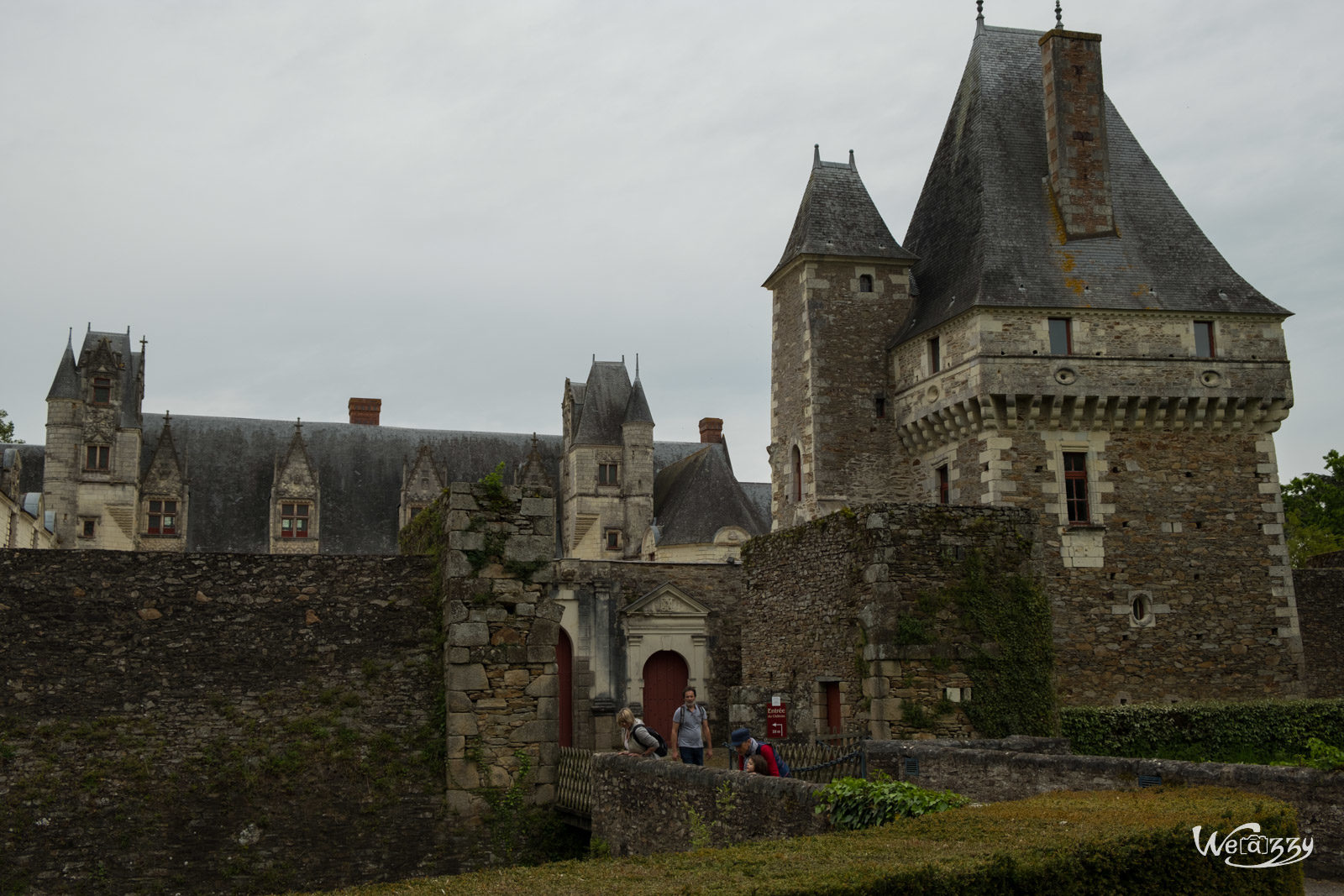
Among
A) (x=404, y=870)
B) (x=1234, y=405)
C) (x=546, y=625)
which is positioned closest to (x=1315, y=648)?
(x=1234, y=405)

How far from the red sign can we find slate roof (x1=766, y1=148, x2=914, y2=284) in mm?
9159

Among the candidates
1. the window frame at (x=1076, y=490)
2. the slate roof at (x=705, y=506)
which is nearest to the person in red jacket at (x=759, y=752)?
the window frame at (x=1076, y=490)

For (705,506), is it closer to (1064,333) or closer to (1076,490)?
(1064,333)

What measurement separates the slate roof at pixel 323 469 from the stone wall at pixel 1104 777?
34031mm

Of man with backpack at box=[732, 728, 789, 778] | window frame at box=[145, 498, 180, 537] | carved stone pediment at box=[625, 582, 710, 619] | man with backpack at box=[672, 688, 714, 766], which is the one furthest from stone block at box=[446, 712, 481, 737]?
window frame at box=[145, 498, 180, 537]

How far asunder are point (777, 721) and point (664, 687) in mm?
8765

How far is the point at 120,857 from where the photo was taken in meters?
9.56

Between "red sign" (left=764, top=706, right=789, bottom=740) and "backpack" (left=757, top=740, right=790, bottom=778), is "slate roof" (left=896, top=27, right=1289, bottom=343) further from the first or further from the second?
"backpack" (left=757, top=740, right=790, bottom=778)

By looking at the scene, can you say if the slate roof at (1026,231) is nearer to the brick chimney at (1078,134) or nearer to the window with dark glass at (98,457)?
the brick chimney at (1078,134)

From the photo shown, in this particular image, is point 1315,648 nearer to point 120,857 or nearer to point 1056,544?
point 1056,544

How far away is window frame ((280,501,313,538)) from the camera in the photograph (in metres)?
41.6

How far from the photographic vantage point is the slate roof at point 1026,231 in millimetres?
20422

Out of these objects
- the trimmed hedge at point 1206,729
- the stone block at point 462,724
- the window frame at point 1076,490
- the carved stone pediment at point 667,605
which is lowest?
A: the trimmed hedge at point 1206,729

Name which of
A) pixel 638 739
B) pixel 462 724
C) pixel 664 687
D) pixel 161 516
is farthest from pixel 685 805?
pixel 161 516
